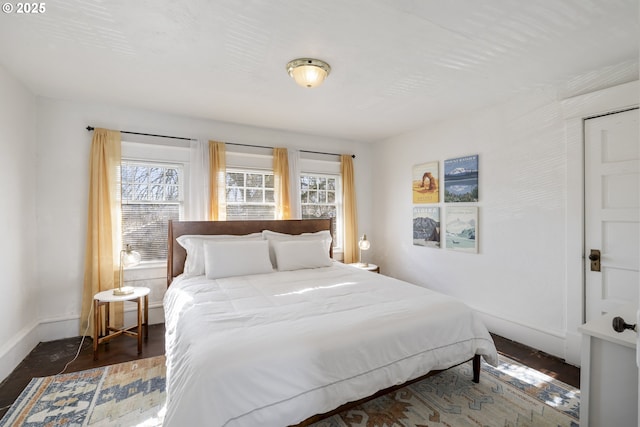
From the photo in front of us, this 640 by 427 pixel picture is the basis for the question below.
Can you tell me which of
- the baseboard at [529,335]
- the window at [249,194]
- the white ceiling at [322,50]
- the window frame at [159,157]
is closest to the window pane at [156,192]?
the window frame at [159,157]

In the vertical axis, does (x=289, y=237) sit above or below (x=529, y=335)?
above

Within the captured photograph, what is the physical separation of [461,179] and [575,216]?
120 centimetres

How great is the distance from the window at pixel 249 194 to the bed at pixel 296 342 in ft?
3.67

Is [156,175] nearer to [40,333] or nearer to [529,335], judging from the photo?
[40,333]

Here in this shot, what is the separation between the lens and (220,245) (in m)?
3.10

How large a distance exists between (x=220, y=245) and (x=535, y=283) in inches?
126

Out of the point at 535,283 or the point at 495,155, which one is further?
the point at 495,155

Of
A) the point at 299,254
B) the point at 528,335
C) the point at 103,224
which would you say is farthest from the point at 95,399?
the point at 528,335

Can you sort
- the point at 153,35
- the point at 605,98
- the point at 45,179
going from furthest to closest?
the point at 45,179
the point at 605,98
the point at 153,35

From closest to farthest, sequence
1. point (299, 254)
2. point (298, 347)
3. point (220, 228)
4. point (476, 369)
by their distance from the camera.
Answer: point (298, 347) → point (476, 369) → point (299, 254) → point (220, 228)

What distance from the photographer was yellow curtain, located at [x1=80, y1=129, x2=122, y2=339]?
3.12m

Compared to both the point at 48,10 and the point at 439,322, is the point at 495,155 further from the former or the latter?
the point at 48,10

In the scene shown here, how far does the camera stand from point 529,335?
291cm

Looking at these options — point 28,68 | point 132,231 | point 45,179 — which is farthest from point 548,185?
point 45,179
